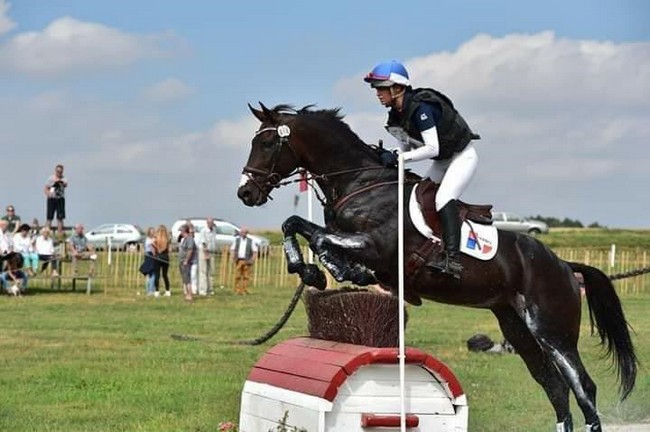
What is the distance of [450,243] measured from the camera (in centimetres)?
821

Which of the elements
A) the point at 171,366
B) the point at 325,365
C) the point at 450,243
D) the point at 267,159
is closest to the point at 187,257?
the point at 171,366

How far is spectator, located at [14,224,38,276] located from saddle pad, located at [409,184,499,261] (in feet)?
61.4

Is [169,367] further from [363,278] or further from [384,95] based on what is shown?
[384,95]

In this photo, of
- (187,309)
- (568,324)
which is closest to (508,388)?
(568,324)

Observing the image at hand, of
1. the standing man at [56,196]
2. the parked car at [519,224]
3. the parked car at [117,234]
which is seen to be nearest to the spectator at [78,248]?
the standing man at [56,196]

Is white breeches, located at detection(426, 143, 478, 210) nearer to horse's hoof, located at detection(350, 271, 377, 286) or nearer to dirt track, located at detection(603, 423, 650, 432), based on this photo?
horse's hoof, located at detection(350, 271, 377, 286)

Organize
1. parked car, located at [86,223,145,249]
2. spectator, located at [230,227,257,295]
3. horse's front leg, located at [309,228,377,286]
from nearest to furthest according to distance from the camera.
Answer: horse's front leg, located at [309,228,377,286], spectator, located at [230,227,257,295], parked car, located at [86,223,145,249]

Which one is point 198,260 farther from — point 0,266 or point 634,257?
point 634,257

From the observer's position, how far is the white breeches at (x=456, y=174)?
830 centimetres

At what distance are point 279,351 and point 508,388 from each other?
4957 mm

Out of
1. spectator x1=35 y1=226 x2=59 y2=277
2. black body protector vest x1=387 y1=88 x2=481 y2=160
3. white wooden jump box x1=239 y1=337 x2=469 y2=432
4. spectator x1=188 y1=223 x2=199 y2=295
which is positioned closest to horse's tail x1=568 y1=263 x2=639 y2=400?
black body protector vest x1=387 y1=88 x2=481 y2=160

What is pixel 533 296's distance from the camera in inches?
346

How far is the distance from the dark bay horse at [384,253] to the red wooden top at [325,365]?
534 mm

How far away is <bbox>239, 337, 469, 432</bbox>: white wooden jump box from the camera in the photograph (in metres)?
7.18
